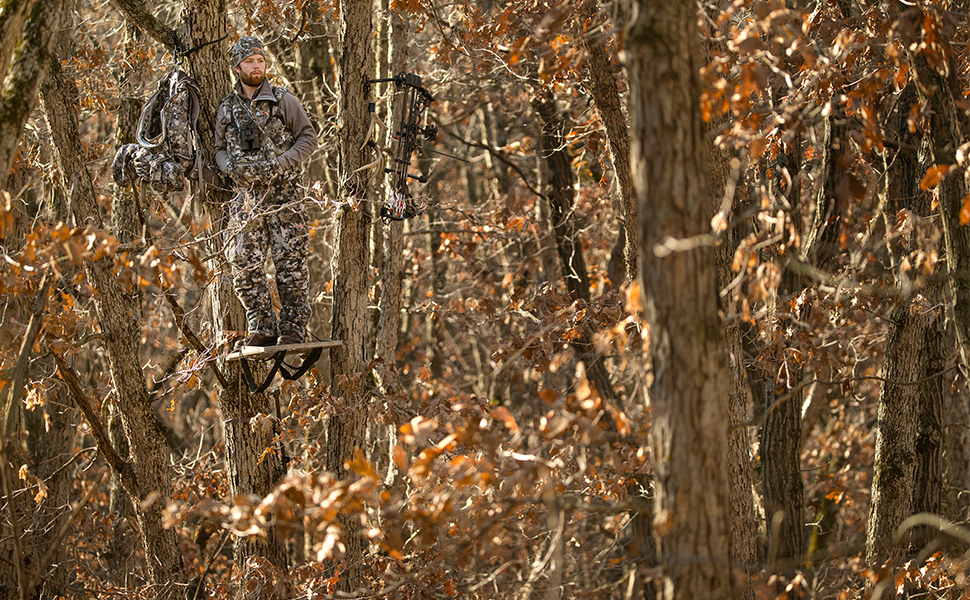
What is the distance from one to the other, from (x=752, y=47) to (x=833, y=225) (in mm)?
3626

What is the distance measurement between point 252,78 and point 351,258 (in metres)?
1.37

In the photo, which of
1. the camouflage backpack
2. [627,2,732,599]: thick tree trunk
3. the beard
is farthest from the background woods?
the beard

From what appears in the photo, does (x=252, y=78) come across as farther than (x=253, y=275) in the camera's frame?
No

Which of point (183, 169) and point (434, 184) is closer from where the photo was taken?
point (183, 169)

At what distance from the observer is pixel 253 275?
5.27 meters

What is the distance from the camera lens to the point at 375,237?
8.32m

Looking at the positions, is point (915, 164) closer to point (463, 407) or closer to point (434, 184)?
point (463, 407)

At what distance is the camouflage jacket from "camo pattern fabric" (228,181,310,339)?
21 cm

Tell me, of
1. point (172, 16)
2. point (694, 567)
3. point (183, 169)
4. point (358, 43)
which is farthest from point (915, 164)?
point (172, 16)

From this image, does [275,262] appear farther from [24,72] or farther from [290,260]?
[24,72]

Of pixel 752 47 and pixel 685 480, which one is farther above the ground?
pixel 752 47

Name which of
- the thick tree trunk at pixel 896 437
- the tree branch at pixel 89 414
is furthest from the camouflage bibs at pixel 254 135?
the thick tree trunk at pixel 896 437

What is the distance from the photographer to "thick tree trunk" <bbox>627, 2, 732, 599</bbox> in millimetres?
2869

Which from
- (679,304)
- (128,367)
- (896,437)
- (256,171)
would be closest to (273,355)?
(256,171)
